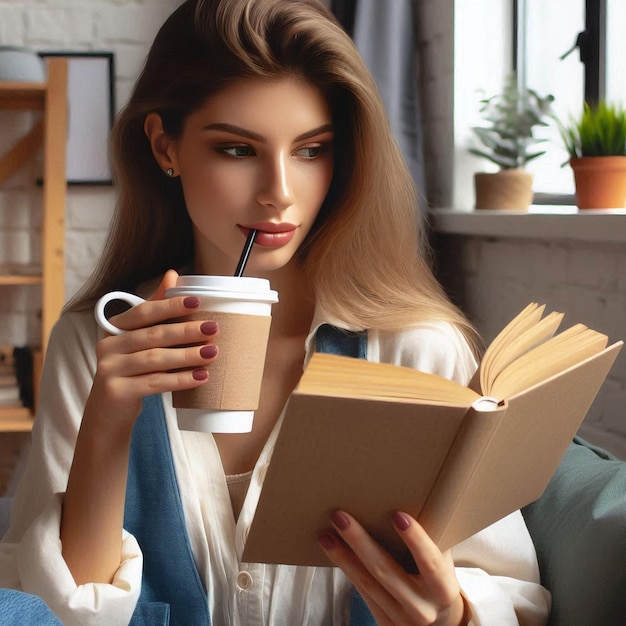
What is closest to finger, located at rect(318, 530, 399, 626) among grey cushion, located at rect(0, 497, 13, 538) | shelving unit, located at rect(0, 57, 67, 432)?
grey cushion, located at rect(0, 497, 13, 538)

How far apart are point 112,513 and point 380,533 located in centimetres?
35

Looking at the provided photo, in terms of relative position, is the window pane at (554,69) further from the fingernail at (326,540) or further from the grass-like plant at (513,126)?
the fingernail at (326,540)

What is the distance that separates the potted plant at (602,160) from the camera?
6.06 feet

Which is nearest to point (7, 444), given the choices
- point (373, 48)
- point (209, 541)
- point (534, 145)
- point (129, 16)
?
point (129, 16)

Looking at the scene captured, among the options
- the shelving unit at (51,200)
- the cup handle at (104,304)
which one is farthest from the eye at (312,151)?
the shelving unit at (51,200)

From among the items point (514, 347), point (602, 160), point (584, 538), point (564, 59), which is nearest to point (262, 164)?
point (514, 347)

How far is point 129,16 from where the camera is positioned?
313 cm

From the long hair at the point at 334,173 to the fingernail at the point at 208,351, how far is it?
0.46m

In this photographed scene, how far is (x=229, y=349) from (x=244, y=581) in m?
0.46

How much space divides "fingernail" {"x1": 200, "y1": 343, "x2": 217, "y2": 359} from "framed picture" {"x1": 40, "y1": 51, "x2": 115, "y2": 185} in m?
2.44

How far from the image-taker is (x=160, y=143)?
1.27 m

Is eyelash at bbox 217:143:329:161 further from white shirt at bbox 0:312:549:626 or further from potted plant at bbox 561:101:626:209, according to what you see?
potted plant at bbox 561:101:626:209

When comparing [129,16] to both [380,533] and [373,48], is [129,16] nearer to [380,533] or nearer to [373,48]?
[373,48]

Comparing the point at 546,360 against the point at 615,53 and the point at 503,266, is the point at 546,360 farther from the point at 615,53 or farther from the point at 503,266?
the point at 615,53
